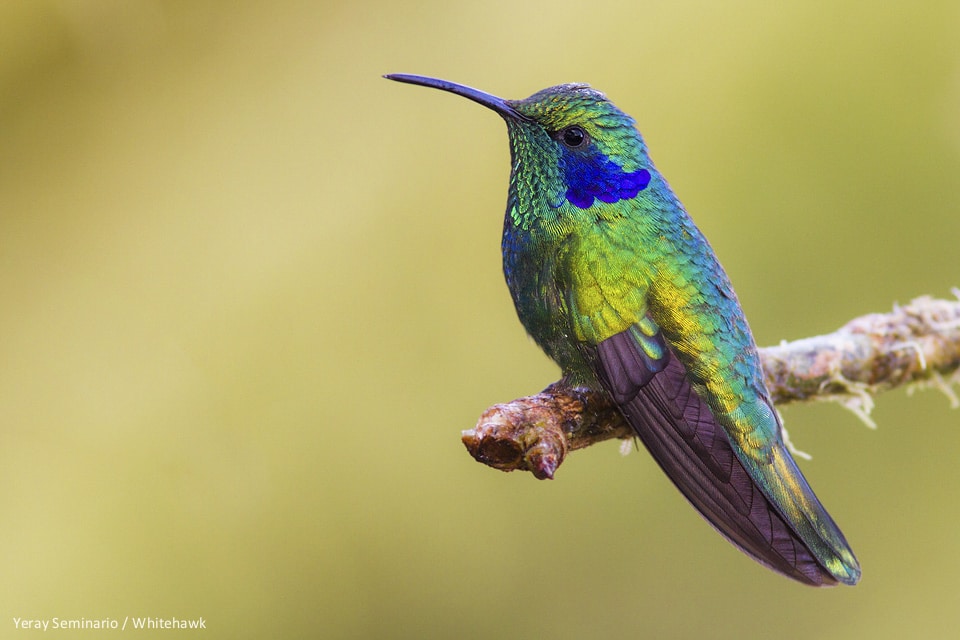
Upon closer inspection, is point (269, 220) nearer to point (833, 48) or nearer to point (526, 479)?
point (526, 479)

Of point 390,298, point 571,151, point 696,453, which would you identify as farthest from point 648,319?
point 390,298

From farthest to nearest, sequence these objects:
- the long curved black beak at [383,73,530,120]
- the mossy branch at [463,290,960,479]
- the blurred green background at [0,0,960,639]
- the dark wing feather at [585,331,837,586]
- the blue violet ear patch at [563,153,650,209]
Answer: the blurred green background at [0,0,960,639], the long curved black beak at [383,73,530,120], the blue violet ear patch at [563,153,650,209], the mossy branch at [463,290,960,479], the dark wing feather at [585,331,837,586]

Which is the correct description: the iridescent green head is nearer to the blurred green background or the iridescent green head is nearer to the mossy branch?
the mossy branch

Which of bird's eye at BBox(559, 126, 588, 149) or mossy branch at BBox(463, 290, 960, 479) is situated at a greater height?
bird's eye at BBox(559, 126, 588, 149)

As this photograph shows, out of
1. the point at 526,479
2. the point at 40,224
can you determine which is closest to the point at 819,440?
the point at 526,479

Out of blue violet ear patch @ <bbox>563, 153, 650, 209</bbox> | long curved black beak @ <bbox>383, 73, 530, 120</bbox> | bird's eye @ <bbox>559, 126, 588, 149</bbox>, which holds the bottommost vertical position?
blue violet ear patch @ <bbox>563, 153, 650, 209</bbox>

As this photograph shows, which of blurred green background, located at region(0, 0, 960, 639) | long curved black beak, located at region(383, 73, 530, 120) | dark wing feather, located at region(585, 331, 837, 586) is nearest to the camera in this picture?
dark wing feather, located at region(585, 331, 837, 586)

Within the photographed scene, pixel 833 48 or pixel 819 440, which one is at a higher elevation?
pixel 833 48

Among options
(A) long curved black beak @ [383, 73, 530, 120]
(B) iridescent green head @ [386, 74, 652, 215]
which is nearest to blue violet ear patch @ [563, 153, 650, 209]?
(B) iridescent green head @ [386, 74, 652, 215]

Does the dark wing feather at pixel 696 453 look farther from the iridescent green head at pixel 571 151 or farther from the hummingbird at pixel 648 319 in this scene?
the iridescent green head at pixel 571 151
